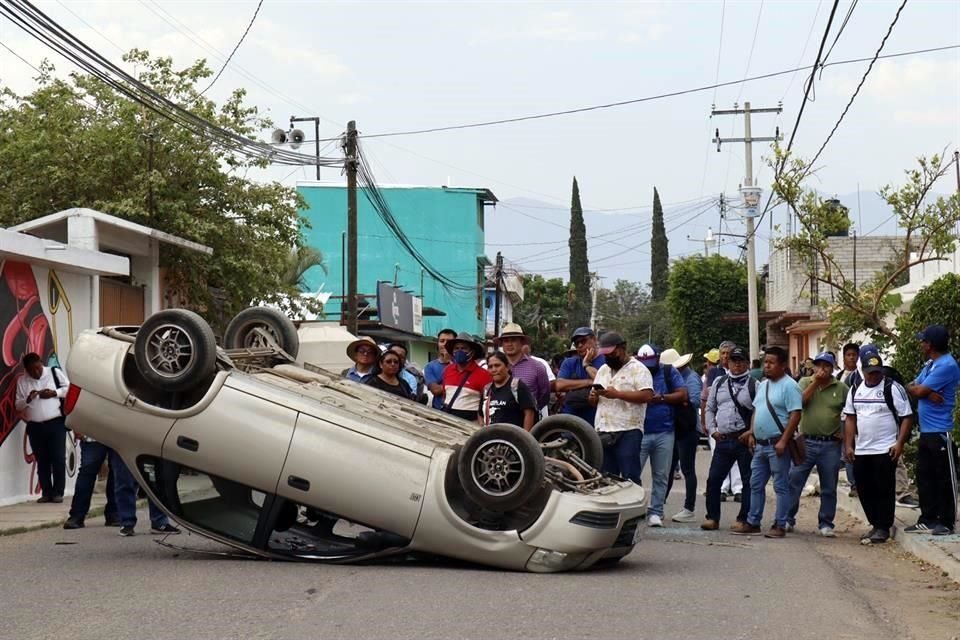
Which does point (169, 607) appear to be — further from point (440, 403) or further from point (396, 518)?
point (440, 403)

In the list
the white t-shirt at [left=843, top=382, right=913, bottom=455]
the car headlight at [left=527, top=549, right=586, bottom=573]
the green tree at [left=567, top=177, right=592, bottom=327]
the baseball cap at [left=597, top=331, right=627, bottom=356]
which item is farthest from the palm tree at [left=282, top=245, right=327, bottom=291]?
the green tree at [left=567, top=177, right=592, bottom=327]

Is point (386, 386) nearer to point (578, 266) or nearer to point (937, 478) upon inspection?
point (937, 478)

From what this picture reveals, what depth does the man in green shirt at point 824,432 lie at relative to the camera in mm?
13445

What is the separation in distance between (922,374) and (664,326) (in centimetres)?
8289

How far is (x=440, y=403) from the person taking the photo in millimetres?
14789

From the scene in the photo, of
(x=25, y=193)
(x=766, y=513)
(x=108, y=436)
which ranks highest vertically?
(x=25, y=193)

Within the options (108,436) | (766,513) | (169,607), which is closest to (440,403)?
(766,513)

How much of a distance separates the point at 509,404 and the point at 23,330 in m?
7.29

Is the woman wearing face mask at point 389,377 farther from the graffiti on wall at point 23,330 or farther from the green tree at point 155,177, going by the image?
the green tree at point 155,177

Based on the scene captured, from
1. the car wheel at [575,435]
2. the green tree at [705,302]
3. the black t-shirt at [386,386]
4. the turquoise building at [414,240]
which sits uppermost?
the turquoise building at [414,240]

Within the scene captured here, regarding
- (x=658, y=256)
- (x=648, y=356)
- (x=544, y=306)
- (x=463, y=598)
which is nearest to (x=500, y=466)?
(x=463, y=598)

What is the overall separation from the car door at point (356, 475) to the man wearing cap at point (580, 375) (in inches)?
165

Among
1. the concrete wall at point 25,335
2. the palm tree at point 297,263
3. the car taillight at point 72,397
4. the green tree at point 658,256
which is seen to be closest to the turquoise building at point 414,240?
the palm tree at point 297,263

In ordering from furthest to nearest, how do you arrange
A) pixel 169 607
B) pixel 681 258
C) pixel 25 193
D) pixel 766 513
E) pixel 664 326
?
pixel 664 326 < pixel 681 258 < pixel 25 193 < pixel 766 513 < pixel 169 607
